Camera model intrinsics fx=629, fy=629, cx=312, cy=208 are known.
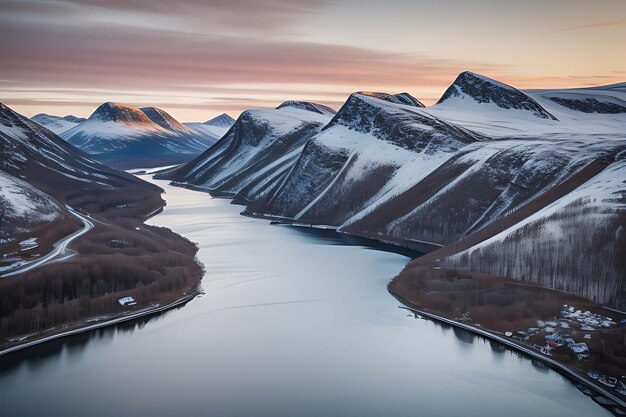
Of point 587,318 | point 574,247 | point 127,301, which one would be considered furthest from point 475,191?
point 127,301

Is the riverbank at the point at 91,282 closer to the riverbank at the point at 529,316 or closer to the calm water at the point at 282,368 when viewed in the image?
the calm water at the point at 282,368

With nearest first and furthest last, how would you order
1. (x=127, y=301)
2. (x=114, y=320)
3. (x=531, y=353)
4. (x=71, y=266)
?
(x=531, y=353) < (x=114, y=320) < (x=127, y=301) < (x=71, y=266)

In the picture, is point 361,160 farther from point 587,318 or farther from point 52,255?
point 587,318

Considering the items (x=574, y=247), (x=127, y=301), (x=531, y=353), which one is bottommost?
(x=531, y=353)

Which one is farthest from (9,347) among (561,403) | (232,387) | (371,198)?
(371,198)

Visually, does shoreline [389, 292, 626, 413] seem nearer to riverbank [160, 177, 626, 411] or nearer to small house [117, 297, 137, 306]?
riverbank [160, 177, 626, 411]

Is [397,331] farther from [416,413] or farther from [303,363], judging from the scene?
[416,413]

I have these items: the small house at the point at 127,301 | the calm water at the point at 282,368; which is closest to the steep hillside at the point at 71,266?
the small house at the point at 127,301
